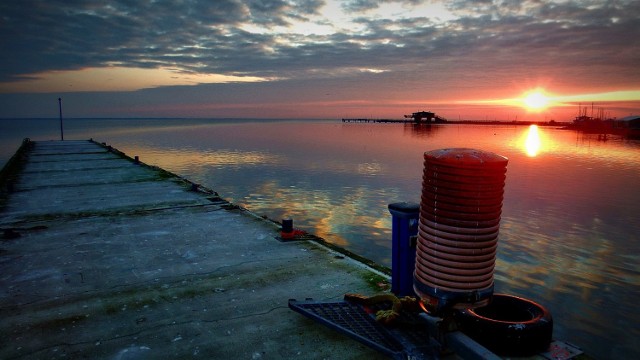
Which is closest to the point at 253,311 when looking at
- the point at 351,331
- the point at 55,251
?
the point at 351,331

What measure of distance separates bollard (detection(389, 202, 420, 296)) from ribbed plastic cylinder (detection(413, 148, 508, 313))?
1.05 m

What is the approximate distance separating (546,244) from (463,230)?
41.1 ft

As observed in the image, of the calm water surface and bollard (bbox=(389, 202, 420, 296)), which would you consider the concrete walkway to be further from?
the calm water surface

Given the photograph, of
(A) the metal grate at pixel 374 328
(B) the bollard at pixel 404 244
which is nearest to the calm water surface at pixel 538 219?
(B) the bollard at pixel 404 244

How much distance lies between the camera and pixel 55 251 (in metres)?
8.28

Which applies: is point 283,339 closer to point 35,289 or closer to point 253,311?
point 253,311

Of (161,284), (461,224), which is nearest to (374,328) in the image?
(461,224)

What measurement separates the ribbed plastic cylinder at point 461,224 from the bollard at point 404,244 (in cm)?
105

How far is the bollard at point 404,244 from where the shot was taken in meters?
5.50

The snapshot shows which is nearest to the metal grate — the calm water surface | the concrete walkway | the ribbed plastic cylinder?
the concrete walkway

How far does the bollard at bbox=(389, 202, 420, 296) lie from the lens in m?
5.50

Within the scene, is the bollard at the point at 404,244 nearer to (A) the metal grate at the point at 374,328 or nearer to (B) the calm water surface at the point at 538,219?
(A) the metal grate at the point at 374,328

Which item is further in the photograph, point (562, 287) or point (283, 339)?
point (562, 287)

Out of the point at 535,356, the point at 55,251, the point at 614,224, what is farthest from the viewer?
the point at 614,224
